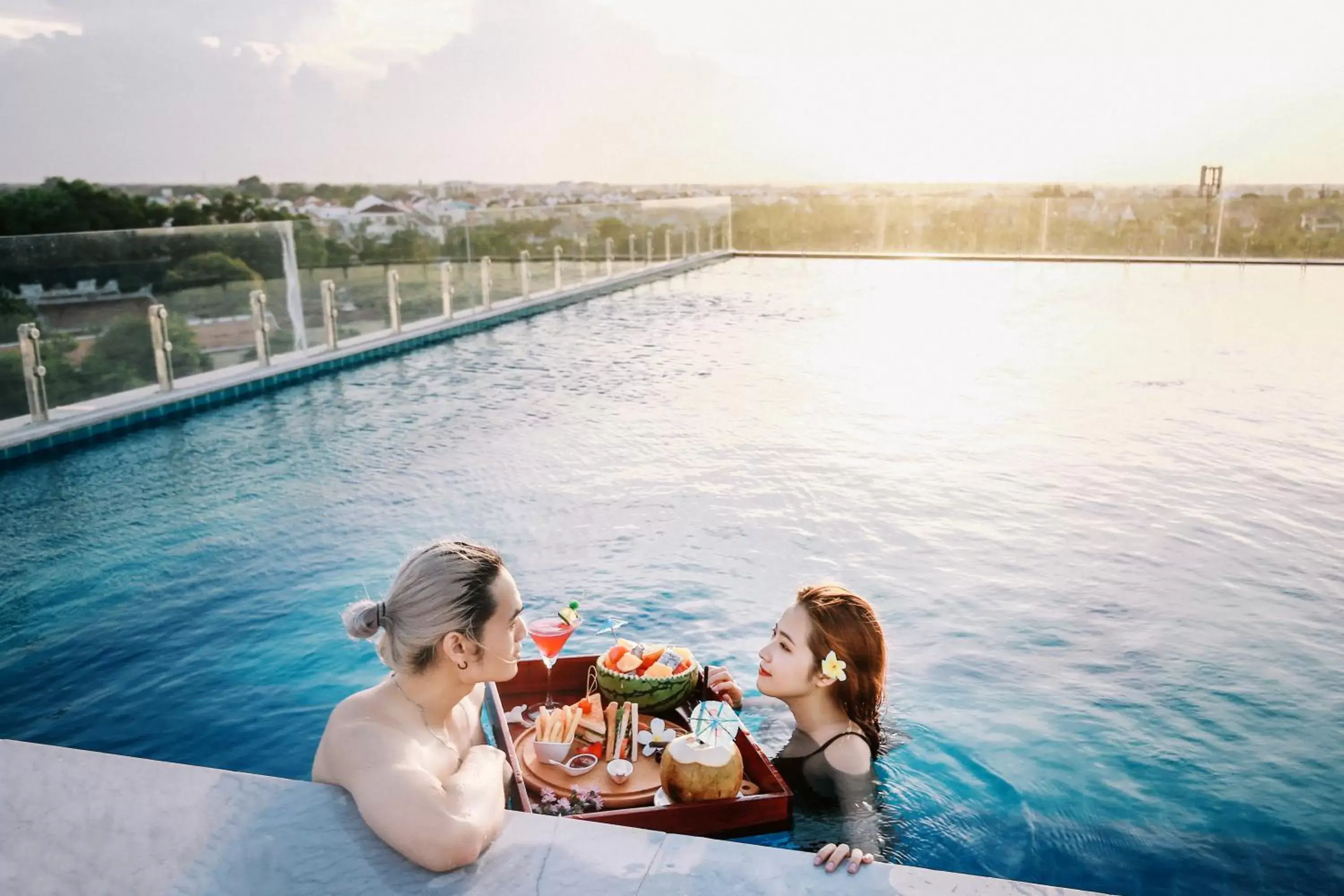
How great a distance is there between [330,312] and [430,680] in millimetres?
8213

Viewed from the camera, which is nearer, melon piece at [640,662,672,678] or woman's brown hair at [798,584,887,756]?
woman's brown hair at [798,584,887,756]

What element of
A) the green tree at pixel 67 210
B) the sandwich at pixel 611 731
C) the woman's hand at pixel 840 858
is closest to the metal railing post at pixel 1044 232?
the green tree at pixel 67 210

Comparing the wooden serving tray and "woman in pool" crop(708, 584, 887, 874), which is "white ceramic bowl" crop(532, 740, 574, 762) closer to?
the wooden serving tray

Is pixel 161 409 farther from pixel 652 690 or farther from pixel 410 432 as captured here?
pixel 652 690

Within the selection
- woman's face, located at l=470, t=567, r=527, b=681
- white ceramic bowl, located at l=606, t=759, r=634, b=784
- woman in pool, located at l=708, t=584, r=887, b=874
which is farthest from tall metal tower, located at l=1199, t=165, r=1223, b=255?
woman's face, located at l=470, t=567, r=527, b=681

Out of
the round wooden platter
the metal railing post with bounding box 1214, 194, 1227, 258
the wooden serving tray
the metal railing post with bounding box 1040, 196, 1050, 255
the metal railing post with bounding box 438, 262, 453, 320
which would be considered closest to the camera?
the wooden serving tray

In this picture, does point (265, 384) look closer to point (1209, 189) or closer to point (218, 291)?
point (218, 291)

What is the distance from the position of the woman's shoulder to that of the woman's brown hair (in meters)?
0.05

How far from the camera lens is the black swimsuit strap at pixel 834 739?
8.14ft

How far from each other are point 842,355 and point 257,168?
17.9 m

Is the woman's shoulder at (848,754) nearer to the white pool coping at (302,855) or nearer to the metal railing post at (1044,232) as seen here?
the white pool coping at (302,855)

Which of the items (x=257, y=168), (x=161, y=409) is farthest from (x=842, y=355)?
(x=257, y=168)

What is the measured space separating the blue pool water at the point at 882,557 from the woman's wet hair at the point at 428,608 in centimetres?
147

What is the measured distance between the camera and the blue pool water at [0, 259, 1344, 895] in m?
3.07
